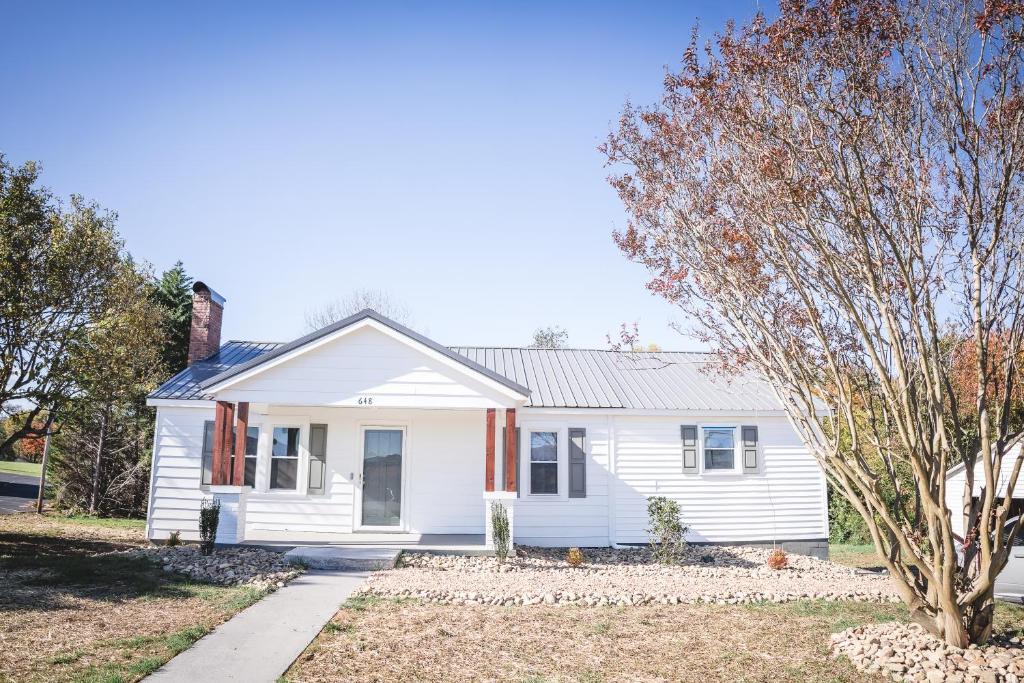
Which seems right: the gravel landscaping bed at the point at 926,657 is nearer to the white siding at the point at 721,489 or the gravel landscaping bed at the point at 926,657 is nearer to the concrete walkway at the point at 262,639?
the concrete walkway at the point at 262,639

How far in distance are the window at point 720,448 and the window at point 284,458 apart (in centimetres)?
968

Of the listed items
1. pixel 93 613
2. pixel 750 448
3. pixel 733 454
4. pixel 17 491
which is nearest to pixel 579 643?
pixel 93 613

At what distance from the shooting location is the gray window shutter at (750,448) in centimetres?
1661

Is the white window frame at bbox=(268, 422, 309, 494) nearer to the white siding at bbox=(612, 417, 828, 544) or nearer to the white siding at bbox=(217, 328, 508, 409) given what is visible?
the white siding at bbox=(217, 328, 508, 409)

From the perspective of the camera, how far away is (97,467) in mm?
20250

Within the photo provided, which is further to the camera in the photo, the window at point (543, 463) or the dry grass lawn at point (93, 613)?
the window at point (543, 463)

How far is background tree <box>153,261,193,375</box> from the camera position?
26719 millimetres

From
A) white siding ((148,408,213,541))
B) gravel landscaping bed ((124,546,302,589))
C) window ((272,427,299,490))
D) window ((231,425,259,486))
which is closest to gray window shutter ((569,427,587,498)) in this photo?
window ((272,427,299,490))

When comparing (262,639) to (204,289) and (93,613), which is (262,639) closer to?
(93,613)

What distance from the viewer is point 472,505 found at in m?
15.9

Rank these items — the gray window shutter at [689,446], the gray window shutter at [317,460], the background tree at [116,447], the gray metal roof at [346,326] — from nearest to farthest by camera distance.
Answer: the gray metal roof at [346,326], the gray window shutter at [317,460], the gray window shutter at [689,446], the background tree at [116,447]

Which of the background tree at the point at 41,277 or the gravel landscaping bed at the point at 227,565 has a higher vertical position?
the background tree at the point at 41,277

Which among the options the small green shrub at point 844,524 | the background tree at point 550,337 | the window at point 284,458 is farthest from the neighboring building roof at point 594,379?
the background tree at point 550,337

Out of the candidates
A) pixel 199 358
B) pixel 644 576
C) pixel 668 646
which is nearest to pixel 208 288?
pixel 199 358
